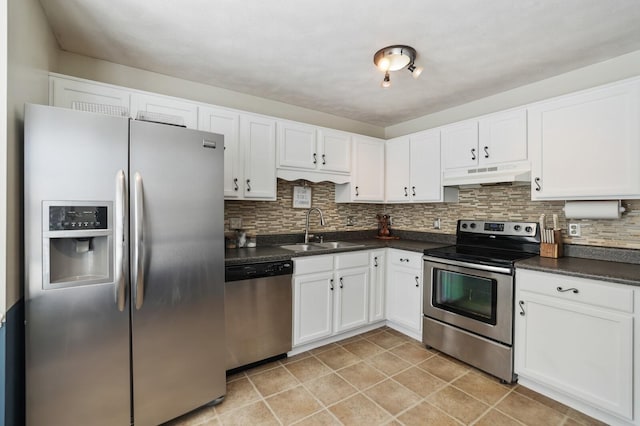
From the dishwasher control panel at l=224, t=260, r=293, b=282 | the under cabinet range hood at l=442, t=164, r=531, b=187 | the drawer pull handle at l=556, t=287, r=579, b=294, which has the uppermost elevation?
the under cabinet range hood at l=442, t=164, r=531, b=187

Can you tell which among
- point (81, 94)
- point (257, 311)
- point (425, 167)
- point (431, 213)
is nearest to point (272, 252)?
point (257, 311)

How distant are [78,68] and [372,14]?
216 cm

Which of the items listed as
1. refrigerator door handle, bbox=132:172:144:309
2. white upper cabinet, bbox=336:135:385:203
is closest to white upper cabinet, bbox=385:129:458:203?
white upper cabinet, bbox=336:135:385:203

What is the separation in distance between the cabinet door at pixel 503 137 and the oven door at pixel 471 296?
98cm

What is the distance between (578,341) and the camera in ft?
6.19

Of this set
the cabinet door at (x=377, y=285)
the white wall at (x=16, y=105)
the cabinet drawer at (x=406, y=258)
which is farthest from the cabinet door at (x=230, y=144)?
the cabinet drawer at (x=406, y=258)

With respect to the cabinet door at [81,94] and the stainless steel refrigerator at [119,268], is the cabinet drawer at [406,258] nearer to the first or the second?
the stainless steel refrigerator at [119,268]

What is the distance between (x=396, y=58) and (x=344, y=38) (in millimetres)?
406

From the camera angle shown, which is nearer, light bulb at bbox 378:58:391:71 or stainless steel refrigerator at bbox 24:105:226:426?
stainless steel refrigerator at bbox 24:105:226:426

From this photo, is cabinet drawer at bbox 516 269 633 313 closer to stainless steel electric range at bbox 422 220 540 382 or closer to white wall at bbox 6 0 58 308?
stainless steel electric range at bbox 422 220 540 382

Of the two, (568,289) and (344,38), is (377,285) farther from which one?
(344,38)

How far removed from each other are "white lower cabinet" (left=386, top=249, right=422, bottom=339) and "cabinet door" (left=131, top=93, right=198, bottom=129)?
2.28 meters

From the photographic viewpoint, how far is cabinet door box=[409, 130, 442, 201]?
3.08 m

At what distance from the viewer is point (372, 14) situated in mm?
1720
